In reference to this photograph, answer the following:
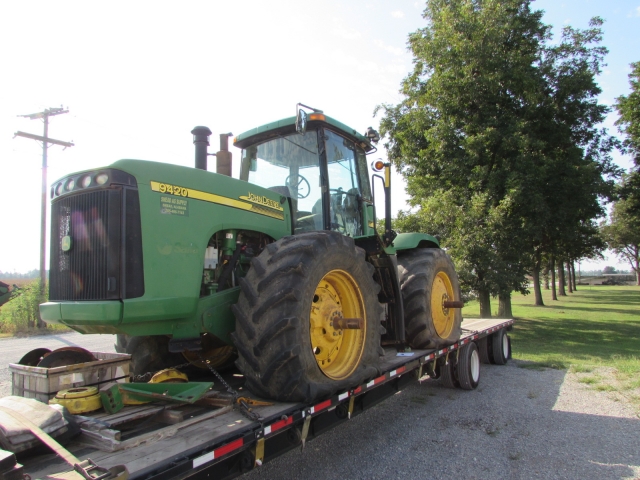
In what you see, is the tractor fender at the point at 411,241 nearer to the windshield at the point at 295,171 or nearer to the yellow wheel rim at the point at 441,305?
the yellow wheel rim at the point at 441,305

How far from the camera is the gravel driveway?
408 cm

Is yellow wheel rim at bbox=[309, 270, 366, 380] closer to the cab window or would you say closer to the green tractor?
the green tractor

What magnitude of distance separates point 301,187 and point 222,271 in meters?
1.58

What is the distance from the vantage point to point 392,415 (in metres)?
5.71

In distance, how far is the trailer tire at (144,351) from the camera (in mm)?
4199

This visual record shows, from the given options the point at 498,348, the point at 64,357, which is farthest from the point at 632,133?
the point at 64,357

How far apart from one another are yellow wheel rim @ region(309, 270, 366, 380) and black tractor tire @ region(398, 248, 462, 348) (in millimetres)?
1717

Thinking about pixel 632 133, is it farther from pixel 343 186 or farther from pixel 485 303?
pixel 343 186

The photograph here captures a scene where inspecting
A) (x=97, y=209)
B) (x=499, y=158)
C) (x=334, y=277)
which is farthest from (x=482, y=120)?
(x=97, y=209)

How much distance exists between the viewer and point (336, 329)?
13.1 ft

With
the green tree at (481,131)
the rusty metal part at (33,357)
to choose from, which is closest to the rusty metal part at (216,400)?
the rusty metal part at (33,357)

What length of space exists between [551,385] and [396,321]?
11.0ft

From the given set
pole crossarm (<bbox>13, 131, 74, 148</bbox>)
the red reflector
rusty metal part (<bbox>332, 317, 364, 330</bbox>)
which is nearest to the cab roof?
rusty metal part (<bbox>332, 317, 364, 330</bbox>)

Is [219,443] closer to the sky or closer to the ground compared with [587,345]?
closer to the sky
